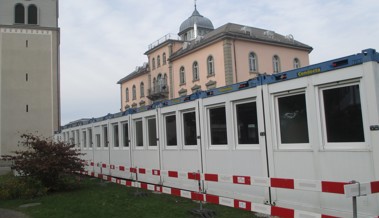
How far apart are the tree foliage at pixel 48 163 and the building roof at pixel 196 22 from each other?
5012 cm

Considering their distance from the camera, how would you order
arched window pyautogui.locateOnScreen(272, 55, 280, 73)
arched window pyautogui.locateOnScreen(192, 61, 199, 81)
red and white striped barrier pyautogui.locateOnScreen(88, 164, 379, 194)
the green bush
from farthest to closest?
arched window pyautogui.locateOnScreen(192, 61, 199, 81) < arched window pyautogui.locateOnScreen(272, 55, 280, 73) < the green bush < red and white striped barrier pyautogui.locateOnScreen(88, 164, 379, 194)

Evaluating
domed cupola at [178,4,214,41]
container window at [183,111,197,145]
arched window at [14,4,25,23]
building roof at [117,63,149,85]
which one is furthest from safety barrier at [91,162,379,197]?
domed cupola at [178,4,214,41]

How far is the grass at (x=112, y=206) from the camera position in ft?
28.8

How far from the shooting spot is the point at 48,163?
13.0m

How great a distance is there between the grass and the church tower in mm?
30915

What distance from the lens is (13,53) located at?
41.4 metres

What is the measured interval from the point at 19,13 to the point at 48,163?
36.0 m

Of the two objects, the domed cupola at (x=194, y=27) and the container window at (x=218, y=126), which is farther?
the domed cupola at (x=194, y=27)

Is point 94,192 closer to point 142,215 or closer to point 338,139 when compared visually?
point 142,215

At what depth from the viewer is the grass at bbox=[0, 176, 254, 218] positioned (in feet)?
28.8

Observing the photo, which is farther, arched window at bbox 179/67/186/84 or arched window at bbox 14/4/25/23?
arched window at bbox 179/67/186/84

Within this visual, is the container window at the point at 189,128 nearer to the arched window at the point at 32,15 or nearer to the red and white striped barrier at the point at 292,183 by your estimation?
the red and white striped barrier at the point at 292,183

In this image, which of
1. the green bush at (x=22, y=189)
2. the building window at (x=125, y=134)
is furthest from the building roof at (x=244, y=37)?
the green bush at (x=22, y=189)

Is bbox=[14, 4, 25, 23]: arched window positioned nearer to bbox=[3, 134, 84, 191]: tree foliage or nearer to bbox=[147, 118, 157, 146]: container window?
bbox=[3, 134, 84, 191]: tree foliage
